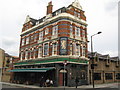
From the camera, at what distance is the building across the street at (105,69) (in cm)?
2871

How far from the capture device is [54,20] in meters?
25.8

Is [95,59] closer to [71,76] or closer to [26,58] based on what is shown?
[71,76]

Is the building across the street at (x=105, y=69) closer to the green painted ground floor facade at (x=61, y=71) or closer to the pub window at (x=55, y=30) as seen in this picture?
the green painted ground floor facade at (x=61, y=71)

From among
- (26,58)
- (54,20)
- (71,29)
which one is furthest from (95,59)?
(26,58)

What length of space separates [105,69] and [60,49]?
50.0 ft

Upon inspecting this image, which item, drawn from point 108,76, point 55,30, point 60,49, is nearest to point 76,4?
point 55,30

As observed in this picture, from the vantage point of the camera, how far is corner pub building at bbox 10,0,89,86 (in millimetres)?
22406

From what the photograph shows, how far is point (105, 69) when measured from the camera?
31.6m

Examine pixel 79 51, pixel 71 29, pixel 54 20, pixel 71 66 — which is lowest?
pixel 71 66

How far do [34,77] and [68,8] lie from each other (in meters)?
16.5

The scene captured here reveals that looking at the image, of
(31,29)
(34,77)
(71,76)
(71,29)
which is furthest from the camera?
(31,29)

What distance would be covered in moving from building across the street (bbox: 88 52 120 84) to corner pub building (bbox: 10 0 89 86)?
13.6 feet

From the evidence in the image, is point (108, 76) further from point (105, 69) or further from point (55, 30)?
point (55, 30)

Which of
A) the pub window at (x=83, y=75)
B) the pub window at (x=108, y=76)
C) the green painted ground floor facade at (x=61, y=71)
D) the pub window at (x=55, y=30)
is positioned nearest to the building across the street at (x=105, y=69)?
the pub window at (x=108, y=76)
